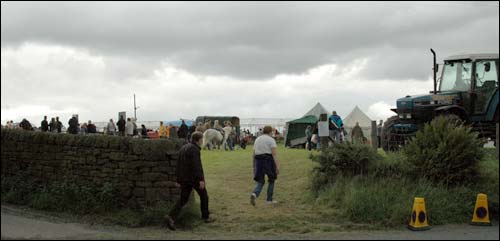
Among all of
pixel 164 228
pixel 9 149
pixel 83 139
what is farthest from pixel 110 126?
pixel 164 228

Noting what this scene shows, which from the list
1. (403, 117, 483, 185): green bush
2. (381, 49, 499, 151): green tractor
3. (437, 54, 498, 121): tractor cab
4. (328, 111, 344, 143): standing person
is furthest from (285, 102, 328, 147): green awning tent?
(403, 117, 483, 185): green bush

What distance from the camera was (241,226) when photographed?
10336 mm

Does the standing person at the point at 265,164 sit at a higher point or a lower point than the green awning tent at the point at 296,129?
lower

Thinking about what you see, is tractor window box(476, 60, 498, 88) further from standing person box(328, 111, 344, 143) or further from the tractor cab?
standing person box(328, 111, 344, 143)

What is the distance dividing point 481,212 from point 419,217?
142 centimetres

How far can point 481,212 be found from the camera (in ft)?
35.1

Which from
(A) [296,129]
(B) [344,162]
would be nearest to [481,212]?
(B) [344,162]

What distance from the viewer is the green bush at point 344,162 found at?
12.5 m

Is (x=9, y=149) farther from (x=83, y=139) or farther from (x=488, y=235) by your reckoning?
(x=488, y=235)

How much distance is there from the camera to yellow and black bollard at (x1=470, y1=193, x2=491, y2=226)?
10.7 metres

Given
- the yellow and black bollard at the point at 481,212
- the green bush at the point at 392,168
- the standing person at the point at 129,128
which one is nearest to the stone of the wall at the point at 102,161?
the green bush at the point at 392,168

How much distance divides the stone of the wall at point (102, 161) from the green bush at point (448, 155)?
5.34 metres

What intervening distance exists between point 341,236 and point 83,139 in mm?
6282

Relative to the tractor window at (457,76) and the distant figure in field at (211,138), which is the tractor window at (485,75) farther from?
the distant figure in field at (211,138)
